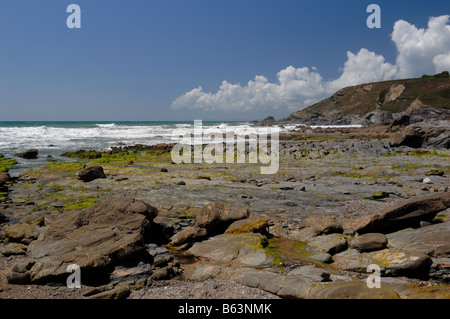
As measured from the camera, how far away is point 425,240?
28.6 ft

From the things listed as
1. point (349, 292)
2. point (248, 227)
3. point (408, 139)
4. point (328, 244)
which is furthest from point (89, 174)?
point (408, 139)

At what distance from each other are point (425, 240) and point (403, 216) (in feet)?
5.37

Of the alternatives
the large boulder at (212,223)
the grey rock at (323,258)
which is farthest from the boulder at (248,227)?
the grey rock at (323,258)

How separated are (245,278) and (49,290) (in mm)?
5300

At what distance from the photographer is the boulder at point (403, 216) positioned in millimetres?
10258

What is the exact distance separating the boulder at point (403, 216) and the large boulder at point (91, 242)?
8.70 m

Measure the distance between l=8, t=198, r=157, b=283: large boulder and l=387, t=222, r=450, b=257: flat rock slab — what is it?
8.78 m

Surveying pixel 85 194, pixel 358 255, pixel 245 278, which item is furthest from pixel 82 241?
pixel 85 194

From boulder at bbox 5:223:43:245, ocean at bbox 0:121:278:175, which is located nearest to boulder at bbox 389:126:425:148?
boulder at bbox 5:223:43:245

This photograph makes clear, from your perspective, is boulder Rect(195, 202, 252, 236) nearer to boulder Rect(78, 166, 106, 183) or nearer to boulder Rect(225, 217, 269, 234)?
boulder Rect(225, 217, 269, 234)

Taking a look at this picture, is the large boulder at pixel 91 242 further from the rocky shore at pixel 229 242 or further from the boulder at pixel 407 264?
the boulder at pixel 407 264
